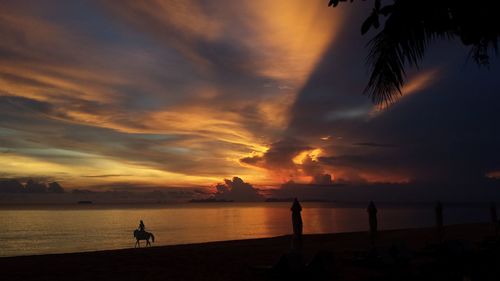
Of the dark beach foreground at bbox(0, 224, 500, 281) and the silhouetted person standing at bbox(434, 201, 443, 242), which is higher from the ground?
the silhouetted person standing at bbox(434, 201, 443, 242)

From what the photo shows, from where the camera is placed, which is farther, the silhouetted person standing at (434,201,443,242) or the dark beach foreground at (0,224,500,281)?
the silhouetted person standing at (434,201,443,242)

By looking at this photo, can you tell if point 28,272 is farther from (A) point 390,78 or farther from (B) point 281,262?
(A) point 390,78

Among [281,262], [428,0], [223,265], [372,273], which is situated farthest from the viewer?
[223,265]

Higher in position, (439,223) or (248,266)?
(439,223)

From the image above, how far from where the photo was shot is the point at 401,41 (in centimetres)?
577

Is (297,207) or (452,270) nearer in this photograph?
(452,270)

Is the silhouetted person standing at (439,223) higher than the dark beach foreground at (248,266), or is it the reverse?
the silhouetted person standing at (439,223)

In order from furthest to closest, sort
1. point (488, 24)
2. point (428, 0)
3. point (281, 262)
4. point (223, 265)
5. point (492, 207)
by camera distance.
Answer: point (492, 207), point (223, 265), point (281, 262), point (428, 0), point (488, 24)

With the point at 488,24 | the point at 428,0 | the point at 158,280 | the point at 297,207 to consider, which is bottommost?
the point at 158,280

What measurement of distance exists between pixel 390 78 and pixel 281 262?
5.69 m

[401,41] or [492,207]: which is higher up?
[401,41]

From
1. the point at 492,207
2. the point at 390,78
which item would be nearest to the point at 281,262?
the point at 390,78

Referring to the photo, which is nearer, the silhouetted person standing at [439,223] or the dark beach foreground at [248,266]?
the dark beach foreground at [248,266]

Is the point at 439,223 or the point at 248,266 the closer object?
the point at 248,266
